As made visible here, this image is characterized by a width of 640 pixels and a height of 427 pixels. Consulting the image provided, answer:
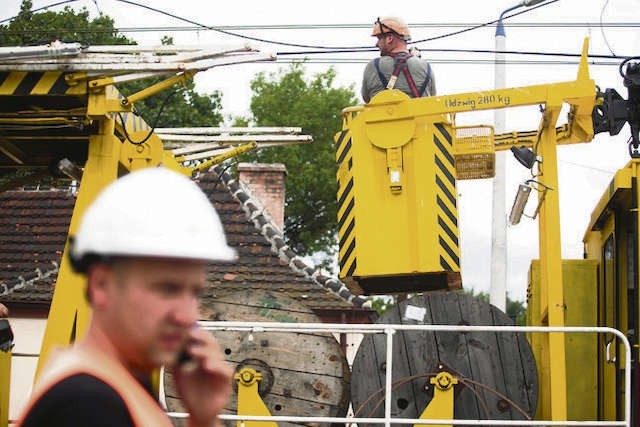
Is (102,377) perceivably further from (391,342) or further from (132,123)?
(132,123)

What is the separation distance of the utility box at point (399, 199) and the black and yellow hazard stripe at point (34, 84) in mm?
2412

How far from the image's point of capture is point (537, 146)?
9.30m

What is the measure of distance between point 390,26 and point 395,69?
1.34 ft

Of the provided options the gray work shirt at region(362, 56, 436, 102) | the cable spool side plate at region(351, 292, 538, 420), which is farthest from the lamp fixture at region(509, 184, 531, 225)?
the gray work shirt at region(362, 56, 436, 102)

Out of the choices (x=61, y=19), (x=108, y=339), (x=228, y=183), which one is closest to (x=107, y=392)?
(x=108, y=339)

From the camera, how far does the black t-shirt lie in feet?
6.04

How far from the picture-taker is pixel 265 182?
2834 centimetres

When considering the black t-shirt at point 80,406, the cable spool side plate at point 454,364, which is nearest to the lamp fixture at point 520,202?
the cable spool side plate at point 454,364

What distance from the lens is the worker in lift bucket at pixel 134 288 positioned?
1926 mm

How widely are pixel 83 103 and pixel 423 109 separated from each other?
108 inches

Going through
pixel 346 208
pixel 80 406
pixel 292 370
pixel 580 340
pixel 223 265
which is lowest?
pixel 80 406

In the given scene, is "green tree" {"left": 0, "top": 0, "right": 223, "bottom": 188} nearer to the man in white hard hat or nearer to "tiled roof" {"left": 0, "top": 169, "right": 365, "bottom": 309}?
"tiled roof" {"left": 0, "top": 169, "right": 365, "bottom": 309}

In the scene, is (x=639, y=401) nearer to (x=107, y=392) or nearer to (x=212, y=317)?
(x=212, y=317)

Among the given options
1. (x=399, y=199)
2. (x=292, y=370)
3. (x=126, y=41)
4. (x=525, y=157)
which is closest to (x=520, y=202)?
(x=525, y=157)
